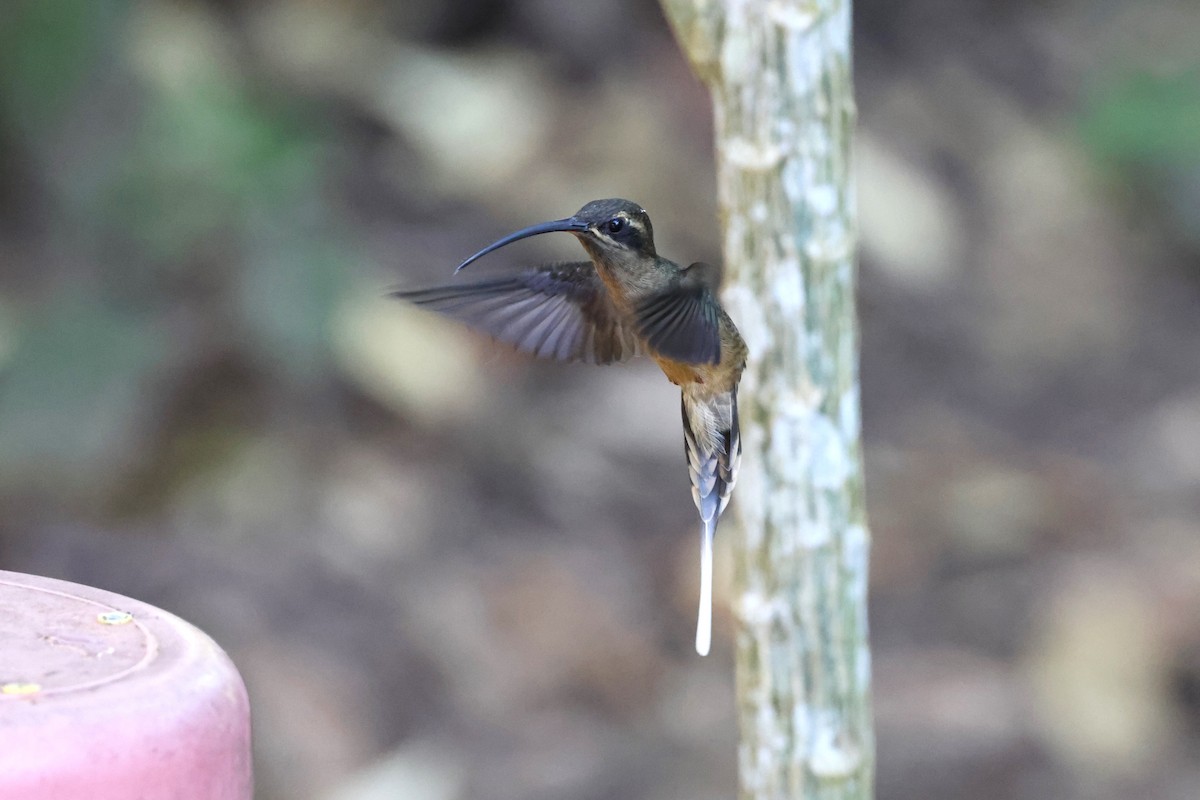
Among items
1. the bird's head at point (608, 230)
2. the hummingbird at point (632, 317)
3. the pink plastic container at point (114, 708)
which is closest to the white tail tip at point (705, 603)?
the hummingbird at point (632, 317)

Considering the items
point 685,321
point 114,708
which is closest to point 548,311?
point 685,321

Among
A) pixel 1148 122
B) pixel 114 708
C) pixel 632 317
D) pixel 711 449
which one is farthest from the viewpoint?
pixel 1148 122

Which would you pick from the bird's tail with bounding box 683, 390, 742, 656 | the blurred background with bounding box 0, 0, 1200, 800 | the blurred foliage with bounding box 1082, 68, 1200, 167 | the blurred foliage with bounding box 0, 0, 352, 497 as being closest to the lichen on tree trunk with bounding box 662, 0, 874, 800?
the bird's tail with bounding box 683, 390, 742, 656

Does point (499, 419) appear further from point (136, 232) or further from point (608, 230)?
point (608, 230)

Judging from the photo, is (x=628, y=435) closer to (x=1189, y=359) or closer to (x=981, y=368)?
(x=981, y=368)

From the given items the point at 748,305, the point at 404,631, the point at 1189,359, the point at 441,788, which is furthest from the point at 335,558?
the point at 1189,359

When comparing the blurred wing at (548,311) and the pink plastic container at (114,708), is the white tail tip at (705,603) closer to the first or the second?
the blurred wing at (548,311)

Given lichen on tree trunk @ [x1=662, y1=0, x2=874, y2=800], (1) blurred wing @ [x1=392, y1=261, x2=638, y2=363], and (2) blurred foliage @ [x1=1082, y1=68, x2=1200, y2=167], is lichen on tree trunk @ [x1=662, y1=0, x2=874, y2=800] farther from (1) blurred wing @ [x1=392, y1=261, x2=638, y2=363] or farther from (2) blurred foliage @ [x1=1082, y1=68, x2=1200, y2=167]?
(2) blurred foliage @ [x1=1082, y1=68, x2=1200, y2=167]
